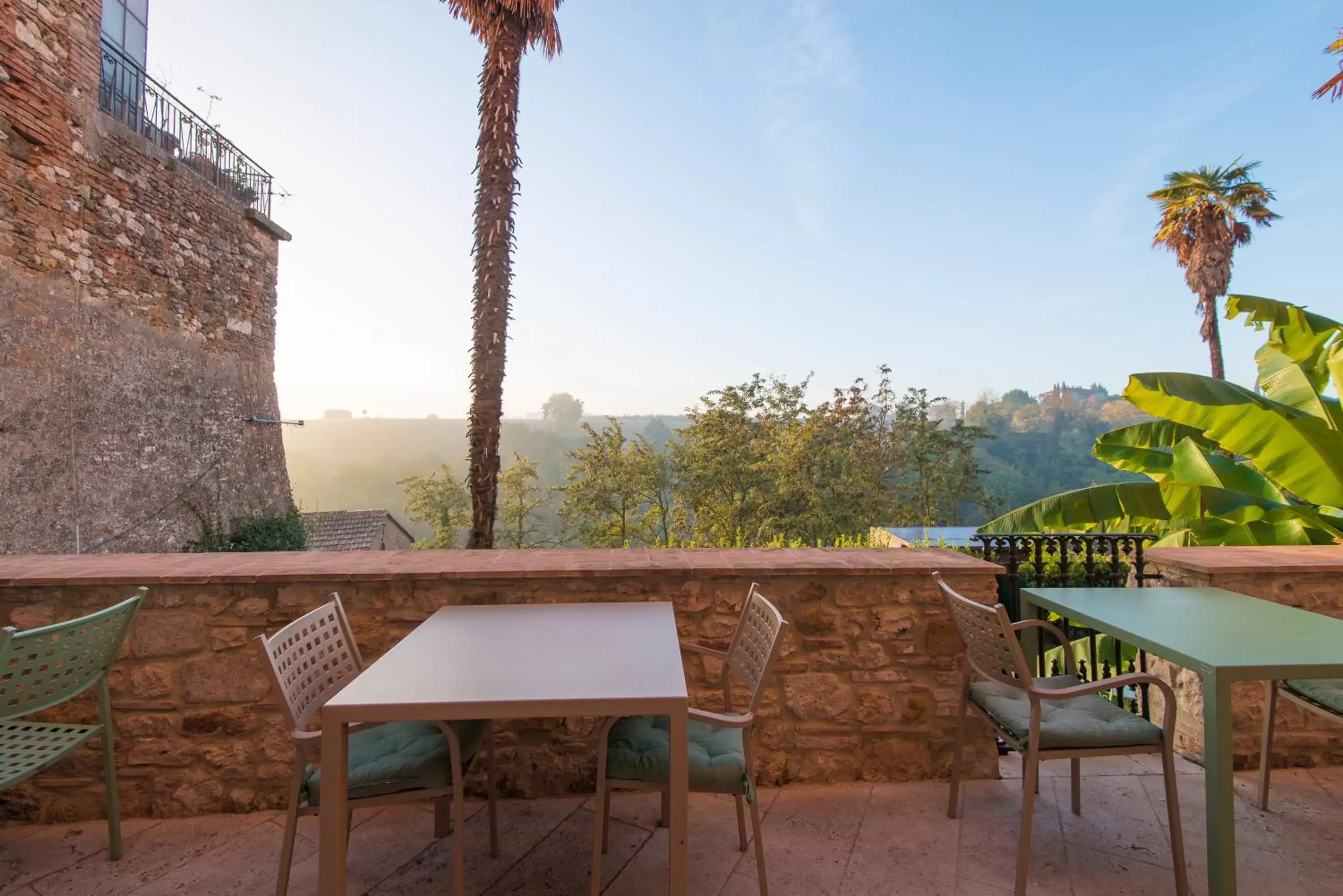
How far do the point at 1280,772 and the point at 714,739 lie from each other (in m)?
2.69

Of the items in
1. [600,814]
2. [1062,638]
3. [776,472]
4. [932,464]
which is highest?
[932,464]

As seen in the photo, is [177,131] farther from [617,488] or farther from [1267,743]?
[617,488]

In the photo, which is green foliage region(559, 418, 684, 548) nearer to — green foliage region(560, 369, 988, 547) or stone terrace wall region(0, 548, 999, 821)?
green foliage region(560, 369, 988, 547)

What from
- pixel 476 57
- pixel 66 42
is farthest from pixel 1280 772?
pixel 66 42

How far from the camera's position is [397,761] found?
1.71 m

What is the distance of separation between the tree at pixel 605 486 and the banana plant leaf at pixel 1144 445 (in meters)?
19.9

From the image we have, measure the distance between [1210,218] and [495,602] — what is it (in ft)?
71.4

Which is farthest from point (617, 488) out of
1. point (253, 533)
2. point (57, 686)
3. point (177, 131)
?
point (57, 686)

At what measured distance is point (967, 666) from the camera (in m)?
2.35

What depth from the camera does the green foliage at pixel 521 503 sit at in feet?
99.3

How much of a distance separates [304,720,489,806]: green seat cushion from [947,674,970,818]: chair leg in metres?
1.74

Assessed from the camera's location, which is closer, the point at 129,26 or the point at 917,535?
the point at 917,535

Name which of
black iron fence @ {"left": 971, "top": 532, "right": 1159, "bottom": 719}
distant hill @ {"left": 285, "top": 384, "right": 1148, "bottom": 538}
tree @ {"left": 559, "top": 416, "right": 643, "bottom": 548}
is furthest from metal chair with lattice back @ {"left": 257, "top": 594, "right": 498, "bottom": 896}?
tree @ {"left": 559, "top": 416, "right": 643, "bottom": 548}

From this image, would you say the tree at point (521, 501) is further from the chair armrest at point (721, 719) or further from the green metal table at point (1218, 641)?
the chair armrest at point (721, 719)
